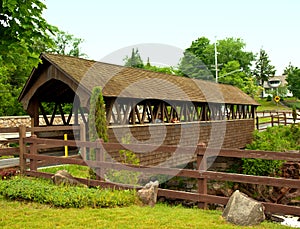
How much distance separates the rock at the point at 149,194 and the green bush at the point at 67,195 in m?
0.15

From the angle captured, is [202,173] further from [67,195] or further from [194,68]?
[194,68]

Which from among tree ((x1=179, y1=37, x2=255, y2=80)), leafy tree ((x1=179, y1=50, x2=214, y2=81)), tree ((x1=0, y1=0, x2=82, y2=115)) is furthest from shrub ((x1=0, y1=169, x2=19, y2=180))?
tree ((x1=179, y1=37, x2=255, y2=80))

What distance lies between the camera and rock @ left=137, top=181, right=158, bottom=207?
6305 mm

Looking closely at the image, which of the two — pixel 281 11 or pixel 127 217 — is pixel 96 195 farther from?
pixel 281 11

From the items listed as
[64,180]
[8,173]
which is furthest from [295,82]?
[64,180]

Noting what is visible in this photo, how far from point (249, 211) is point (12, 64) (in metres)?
6.38

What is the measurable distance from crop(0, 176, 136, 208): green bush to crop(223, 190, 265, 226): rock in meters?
1.93

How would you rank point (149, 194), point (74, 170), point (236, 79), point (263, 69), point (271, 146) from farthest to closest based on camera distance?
point (263, 69)
point (236, 79)
point (271, 146)
point (74, 170)
point (149, 194)

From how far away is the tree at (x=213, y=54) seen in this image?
60906 mm

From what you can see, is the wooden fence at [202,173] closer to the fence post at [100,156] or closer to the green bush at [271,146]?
the fence post at [100,156]

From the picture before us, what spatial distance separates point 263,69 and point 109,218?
276 ft

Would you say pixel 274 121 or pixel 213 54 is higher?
pixel 213 54

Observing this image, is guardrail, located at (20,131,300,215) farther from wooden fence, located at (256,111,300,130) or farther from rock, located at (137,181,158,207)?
wooden fence, located at (256,111,300,130)

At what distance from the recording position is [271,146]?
2005 cm
